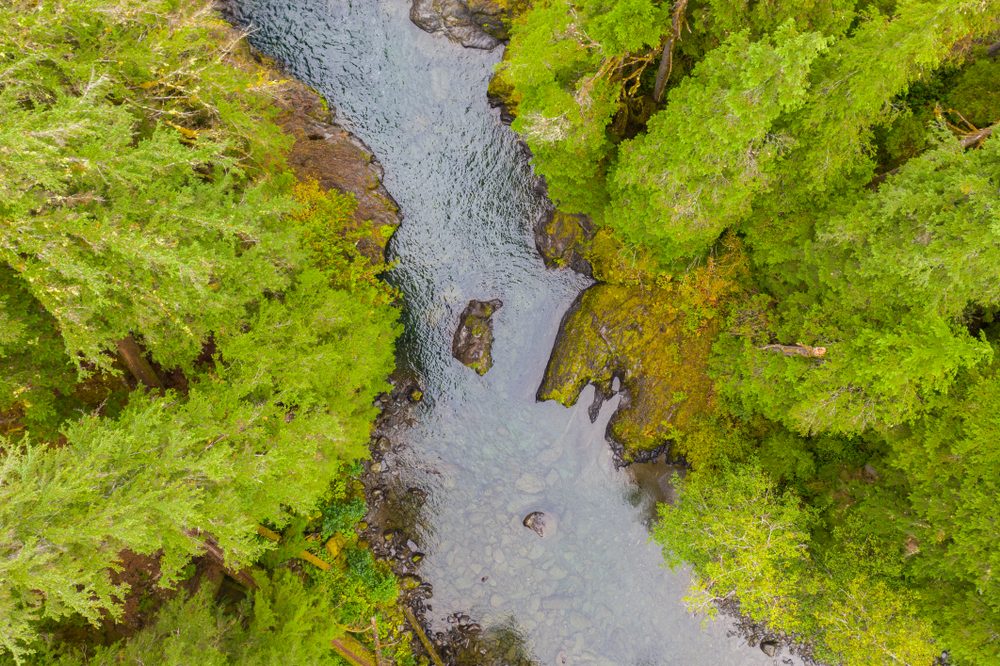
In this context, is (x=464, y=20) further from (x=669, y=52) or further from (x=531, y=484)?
(x=531, y=484)

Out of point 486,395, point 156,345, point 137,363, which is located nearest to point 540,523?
point 486,395

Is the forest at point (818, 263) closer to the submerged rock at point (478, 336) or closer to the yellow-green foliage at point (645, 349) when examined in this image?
the yellow-green foliage at point (645, 349)

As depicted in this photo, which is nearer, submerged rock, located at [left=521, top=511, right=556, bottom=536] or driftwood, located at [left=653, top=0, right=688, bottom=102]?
driftwood, located at [left=653, top=0, right=688, bottom=102]

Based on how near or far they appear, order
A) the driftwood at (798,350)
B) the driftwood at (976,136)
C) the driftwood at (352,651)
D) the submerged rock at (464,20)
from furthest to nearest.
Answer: the driftwood at (352,651) → the submerged rock at (464,20) → the driftwood at (798,350) → the driftwood at (976,136)

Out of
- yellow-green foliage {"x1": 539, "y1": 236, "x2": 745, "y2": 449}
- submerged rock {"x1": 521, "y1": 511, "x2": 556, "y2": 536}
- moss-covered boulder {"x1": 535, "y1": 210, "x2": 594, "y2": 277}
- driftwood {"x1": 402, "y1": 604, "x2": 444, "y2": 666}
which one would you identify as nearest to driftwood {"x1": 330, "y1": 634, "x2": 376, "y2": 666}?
driftwood {"x1": 402, "y1": 604, "x2": 444, "y2": 666}

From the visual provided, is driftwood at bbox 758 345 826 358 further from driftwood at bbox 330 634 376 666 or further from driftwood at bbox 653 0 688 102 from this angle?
driftwood at bbox 330 634 376 666

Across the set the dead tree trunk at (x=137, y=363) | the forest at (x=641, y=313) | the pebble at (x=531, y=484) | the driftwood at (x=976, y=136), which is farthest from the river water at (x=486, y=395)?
the driftwood at (x=976, y=136)
